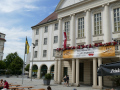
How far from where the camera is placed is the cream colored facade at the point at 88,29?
872 inches

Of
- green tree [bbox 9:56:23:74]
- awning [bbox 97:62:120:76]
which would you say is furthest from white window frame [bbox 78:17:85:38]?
green tree [bbox 9:56:23:74]

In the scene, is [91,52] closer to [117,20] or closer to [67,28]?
[117,20]

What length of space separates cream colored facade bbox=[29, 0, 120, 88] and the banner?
0.70m

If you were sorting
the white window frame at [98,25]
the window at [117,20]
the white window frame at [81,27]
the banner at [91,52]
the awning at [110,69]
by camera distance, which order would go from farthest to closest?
the white window frame at [81,27], the white window frame at [98,25], the window at [117,20], the banner at [91,52], the awning at [110,69]

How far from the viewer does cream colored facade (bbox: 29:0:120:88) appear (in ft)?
72.6

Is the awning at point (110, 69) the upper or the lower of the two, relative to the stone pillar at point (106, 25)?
lower

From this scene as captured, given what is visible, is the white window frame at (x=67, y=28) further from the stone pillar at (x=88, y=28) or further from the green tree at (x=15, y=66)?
the green tree at (x=15, y=66)

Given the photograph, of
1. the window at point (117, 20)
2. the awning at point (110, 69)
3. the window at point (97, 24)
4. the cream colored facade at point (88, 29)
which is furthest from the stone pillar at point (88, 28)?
the awning at point (110, 69)

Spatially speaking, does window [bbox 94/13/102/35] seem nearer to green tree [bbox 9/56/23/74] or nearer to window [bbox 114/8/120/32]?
window [bbox 114/8/120/32]

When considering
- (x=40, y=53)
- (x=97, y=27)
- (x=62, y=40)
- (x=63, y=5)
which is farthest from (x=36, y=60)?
(x=97, y=27)

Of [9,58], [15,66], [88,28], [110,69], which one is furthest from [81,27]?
[9,58]

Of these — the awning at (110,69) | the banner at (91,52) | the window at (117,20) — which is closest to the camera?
the awning at (110,69)

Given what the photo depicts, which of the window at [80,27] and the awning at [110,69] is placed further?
the window at [80,27]

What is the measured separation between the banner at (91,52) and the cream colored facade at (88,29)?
705 millimetres
